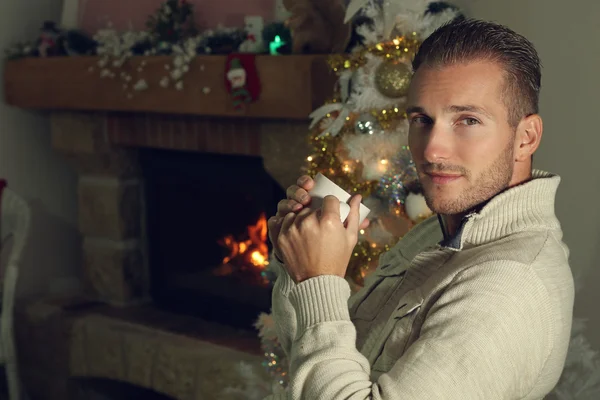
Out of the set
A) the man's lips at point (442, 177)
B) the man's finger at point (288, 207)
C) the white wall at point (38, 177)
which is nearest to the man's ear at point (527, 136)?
the man's lips at point (442, 177)

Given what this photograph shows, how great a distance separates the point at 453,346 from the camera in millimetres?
885

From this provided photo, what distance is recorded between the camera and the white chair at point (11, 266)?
2812 mm

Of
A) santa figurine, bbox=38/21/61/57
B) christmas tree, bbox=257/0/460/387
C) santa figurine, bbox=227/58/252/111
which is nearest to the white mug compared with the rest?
christmas tree, bbox=257/0/460/387

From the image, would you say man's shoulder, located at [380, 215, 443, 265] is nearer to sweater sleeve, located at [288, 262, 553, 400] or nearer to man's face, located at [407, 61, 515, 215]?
man's face, located at [407, 61, 515, 215]

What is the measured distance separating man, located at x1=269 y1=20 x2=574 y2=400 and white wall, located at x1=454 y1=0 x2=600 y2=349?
2.88 ft

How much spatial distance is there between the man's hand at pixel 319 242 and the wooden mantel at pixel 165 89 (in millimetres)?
1255

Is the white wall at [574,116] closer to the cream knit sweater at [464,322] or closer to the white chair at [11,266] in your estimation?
the cream knit sweater at [464,322]

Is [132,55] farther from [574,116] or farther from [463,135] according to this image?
[463,135]

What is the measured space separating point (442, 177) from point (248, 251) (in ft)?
6.34

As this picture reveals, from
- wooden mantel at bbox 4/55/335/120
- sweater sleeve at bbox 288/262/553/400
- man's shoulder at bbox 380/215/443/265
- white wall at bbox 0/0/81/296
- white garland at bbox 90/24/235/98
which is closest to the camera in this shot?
sweater sleeve at bbox 288/262/553/400

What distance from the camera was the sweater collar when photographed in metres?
1.04

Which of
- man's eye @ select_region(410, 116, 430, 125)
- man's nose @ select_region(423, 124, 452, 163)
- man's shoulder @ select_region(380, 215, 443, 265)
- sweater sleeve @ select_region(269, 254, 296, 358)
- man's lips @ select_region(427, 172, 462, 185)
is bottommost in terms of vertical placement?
sweater sleeve @ select_region(269, 254, 296, 358)

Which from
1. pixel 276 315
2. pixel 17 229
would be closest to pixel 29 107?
pixel 17 229

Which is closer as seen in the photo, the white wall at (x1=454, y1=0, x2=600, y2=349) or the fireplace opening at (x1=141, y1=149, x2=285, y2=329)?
the white wall at (x1=454, y1=0, x2=600, y2=349)
